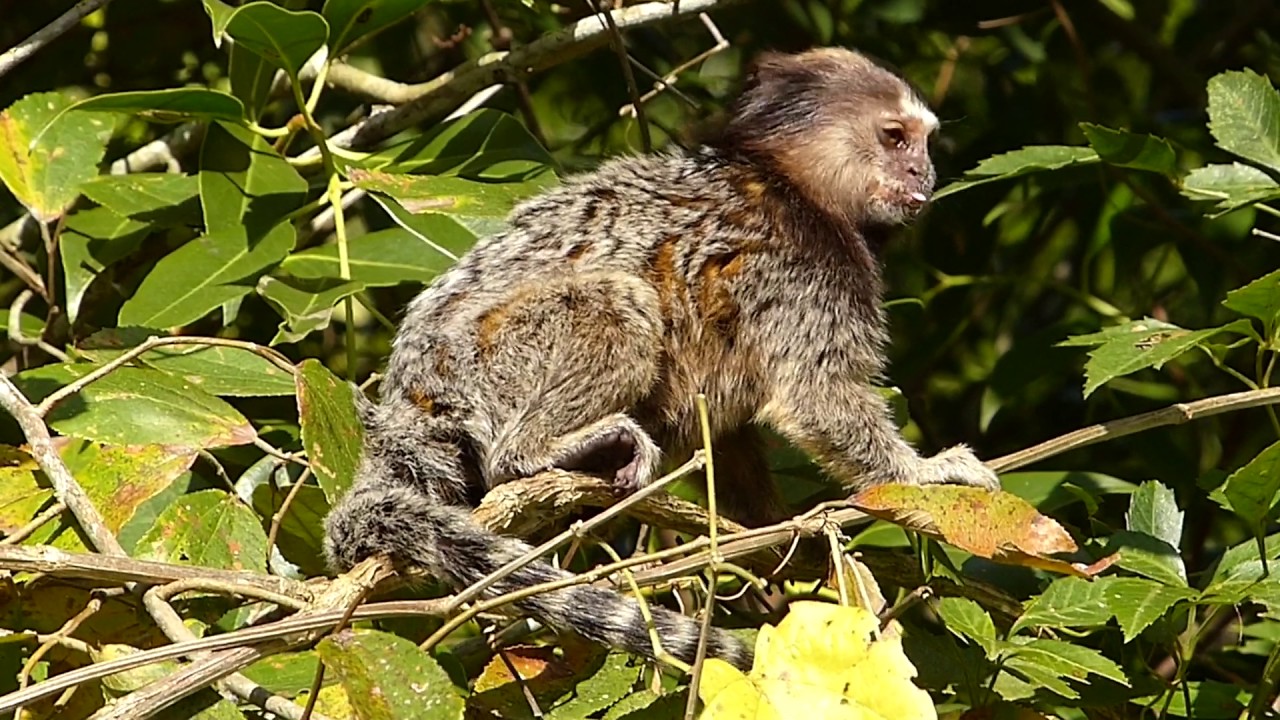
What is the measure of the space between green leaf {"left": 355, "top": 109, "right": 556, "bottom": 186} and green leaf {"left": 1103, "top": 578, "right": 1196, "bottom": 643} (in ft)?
5.80

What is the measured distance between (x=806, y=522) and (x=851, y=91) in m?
2.09

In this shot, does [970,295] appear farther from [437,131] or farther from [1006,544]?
[1006,544]

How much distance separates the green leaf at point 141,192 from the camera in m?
3.84

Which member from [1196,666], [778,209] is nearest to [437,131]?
[778,209]

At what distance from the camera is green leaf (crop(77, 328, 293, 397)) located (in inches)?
129

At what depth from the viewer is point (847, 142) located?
14.5 feet

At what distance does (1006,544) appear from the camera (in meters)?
2.55

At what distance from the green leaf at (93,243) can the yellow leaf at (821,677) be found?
7.23 ft

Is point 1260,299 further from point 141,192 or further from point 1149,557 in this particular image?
point 141,192

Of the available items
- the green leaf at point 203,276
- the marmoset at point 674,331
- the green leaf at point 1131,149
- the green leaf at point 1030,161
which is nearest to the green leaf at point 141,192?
the green leaf at point 203,276

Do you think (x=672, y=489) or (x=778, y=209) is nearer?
(x=672, y=489)

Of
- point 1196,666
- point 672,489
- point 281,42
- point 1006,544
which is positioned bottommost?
point 1196,666

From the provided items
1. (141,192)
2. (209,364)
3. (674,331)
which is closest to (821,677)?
(209,364)

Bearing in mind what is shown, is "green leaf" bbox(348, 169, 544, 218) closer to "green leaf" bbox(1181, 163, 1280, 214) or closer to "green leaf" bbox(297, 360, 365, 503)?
"green leaf" bbox(297, 360, 365, 503)
